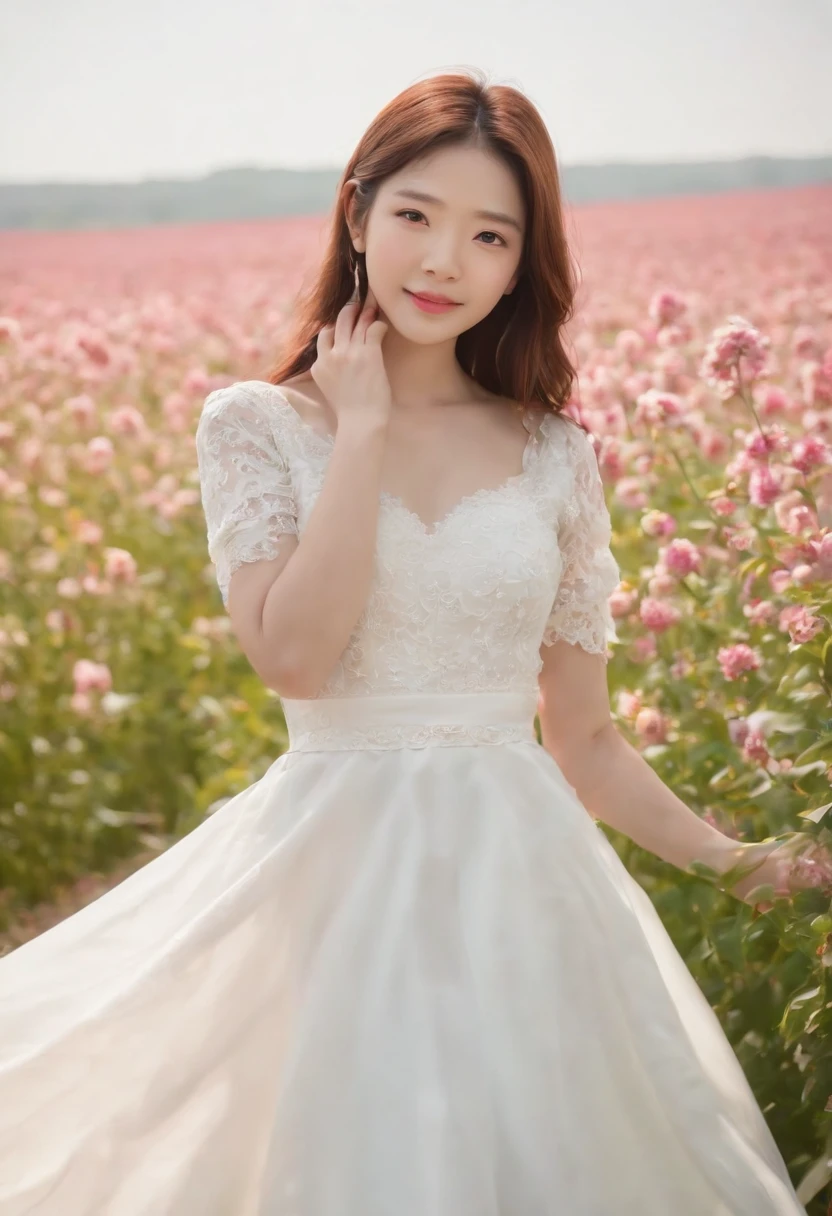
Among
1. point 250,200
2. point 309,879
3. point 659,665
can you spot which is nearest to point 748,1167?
point 309,879

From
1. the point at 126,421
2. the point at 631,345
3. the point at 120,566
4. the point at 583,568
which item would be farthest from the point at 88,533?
the point at 583,568

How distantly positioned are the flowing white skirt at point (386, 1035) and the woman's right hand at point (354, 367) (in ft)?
1.36

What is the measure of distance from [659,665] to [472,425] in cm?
70

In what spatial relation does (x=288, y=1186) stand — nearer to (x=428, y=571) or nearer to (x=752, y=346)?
(x=428, y=571)

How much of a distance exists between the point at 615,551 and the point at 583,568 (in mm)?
970

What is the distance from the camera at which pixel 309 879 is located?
1641 mm

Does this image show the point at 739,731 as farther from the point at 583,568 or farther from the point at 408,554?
the point at 408,554

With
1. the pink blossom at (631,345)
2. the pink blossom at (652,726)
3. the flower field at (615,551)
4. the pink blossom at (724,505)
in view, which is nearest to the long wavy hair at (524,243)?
the flower field at (615,551)

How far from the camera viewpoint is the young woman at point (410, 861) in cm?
147

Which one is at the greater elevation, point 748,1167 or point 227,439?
point 227,439

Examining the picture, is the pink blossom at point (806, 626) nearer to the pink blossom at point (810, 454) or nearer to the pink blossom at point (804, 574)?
the pink blossom at point (804, 574)

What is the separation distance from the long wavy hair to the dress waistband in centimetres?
55

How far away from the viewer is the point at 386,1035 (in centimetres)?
150

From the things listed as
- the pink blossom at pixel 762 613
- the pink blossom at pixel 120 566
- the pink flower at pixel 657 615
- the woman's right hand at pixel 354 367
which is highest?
the woman's right hand at pixel 354 367
